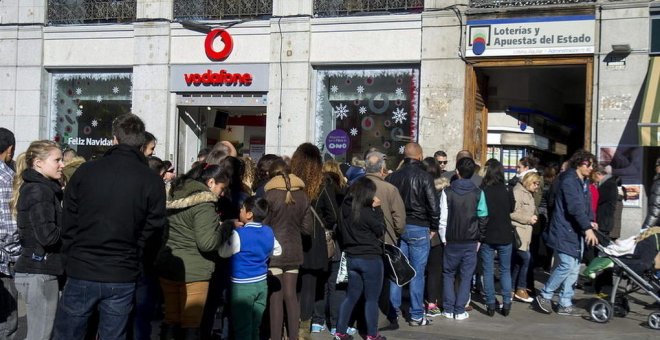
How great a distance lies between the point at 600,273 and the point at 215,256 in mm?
6505

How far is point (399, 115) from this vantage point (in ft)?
52.9

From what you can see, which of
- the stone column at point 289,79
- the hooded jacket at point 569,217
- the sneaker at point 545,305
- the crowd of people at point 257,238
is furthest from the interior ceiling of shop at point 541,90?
the sneaker at point 545,305

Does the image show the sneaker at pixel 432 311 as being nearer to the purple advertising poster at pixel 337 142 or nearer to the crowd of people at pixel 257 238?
→ the crowd of people at pixel 257 238

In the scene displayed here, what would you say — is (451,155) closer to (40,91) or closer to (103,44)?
(103,44)

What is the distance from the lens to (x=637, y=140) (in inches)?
552

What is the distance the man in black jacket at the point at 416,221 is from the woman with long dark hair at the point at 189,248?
2985 millimetres

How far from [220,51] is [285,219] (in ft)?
31.9

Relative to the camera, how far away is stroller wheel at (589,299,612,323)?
986cm

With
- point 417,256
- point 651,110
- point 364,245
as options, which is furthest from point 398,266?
point 651,110

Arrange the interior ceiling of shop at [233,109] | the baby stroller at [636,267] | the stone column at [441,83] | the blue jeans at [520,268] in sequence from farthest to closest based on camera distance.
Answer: the interior ceiling of shop at [233,109] < the stone column at [441,83] < the blue jeans at [520,268] < the baby stroller at [636,267]

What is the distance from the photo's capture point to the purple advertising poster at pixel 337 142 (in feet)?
54.2

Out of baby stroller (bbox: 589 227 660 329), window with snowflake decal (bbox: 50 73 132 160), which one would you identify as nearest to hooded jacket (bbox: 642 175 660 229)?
baby stroller (bbox: 589 227 660 329)

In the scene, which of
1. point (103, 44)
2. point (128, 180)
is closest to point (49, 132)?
point (103, 44)

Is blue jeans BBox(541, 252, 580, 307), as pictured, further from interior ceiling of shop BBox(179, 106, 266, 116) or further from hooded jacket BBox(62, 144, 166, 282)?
interior ceiling of shop BBox(179, 106, 266, 116)
